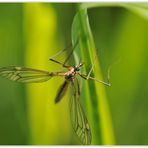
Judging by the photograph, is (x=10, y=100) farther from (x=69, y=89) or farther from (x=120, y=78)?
(x=120, y=78)

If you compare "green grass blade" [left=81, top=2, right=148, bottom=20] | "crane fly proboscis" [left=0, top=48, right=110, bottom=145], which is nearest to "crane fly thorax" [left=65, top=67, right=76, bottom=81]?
"crane fly proboscis" [left=0, top=48, right=110, bottom=145]

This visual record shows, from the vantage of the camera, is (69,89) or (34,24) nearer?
(34,24)

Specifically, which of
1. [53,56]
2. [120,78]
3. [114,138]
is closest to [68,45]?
[53,56]

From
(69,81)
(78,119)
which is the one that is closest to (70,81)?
(69,81)

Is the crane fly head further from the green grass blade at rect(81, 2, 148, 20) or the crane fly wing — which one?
the green grass blade at rect(81, 2, 148, 20)

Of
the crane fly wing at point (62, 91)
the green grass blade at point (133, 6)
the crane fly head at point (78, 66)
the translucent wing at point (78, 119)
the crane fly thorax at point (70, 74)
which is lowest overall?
the translucent wing at point (78, 119)

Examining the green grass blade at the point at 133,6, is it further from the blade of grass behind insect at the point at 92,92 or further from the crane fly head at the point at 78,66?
the crane fly head at the point at 78,66

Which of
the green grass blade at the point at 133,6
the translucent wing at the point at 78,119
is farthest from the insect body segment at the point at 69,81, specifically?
the green grass blade at the point at 133,6
